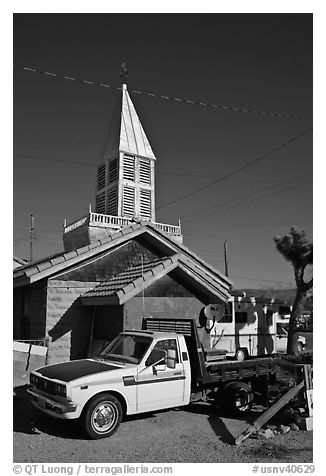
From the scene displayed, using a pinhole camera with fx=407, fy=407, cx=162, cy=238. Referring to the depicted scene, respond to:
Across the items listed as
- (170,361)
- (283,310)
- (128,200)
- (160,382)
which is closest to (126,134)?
(128,200)

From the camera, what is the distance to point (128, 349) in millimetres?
7734

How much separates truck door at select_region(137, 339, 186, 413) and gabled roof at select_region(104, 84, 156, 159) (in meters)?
14.6

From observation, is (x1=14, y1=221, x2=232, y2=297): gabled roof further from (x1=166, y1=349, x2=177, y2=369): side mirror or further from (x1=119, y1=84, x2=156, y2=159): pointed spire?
(x1=119, y1=84, x2=156, y2=159): pointed spire

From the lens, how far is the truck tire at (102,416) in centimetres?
623

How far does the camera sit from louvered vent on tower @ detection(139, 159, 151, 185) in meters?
21.3

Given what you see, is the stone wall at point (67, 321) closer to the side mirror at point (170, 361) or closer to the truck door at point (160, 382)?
the truck door at point (160, 382)

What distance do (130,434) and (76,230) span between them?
1280 centimetres

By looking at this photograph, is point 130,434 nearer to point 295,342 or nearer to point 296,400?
point 296,400

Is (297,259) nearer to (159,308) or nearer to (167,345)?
(159,308)

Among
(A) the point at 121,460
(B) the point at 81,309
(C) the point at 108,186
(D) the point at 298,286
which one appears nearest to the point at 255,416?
(A) the point at 121,460

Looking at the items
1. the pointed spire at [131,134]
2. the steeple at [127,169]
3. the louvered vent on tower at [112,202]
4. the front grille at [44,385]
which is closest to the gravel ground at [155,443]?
the front grille at [44,385]

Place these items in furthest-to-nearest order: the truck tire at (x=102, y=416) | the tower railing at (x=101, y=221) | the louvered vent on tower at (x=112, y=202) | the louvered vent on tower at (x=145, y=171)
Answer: the louvered vent on tower at (x=145, y=171), the louvered vent on tower at (x=112, y=202), the tower railing at (x=101, y=221), the truck tire at (x=102, y=416)

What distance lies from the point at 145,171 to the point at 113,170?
1689mm

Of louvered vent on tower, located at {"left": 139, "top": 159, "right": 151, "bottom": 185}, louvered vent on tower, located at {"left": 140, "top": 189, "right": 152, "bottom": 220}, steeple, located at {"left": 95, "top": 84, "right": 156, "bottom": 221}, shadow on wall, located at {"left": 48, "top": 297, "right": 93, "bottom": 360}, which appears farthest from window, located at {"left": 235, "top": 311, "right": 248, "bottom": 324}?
shadow on wall, located at {"left": 48, "top": 297, "right": 93, "bottom": 360}
